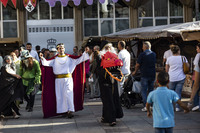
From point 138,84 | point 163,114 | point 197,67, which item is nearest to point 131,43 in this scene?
point 138,84

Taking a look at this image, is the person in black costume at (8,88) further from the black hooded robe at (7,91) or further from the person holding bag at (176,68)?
the person holding bag at (176,68)

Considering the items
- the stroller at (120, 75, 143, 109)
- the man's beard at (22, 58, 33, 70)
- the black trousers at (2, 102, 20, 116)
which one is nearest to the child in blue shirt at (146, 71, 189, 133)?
the black trousers at (2, 102, 20, 116)

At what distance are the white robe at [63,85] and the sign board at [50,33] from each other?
51.3 ft

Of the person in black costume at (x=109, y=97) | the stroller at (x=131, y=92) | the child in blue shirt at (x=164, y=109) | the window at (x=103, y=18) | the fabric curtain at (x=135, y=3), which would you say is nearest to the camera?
the child in blue shirt at (x=164, y=109)

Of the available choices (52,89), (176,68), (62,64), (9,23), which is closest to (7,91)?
(52,89)

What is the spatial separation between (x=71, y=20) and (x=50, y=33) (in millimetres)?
1578

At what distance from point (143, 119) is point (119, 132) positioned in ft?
5.20

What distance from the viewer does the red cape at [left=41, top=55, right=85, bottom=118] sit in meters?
10.1

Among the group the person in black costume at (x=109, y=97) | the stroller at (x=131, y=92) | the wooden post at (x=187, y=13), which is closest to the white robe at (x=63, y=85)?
the person in black costume at (x=109, y=97)

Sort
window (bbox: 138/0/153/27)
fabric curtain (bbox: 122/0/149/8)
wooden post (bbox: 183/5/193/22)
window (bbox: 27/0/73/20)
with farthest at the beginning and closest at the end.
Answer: window (bbox: 138/0/153/27) → wooden post (bbox: 183/5/193/22) → fabric curtain (bbox: 122/0/149/8) → window (bbox: 27/0/73/20)

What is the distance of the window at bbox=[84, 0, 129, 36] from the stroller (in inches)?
605

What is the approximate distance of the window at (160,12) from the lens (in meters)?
27.2

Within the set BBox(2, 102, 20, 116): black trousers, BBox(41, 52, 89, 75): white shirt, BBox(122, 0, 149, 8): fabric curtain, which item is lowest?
Result: BBox(2, 102, 20, 116): black trousers

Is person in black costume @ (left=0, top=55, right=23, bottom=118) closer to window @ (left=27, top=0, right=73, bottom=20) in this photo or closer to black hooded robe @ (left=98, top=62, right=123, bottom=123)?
black hooded robe @ (left=98, top=62, right=123, bottom=123)
